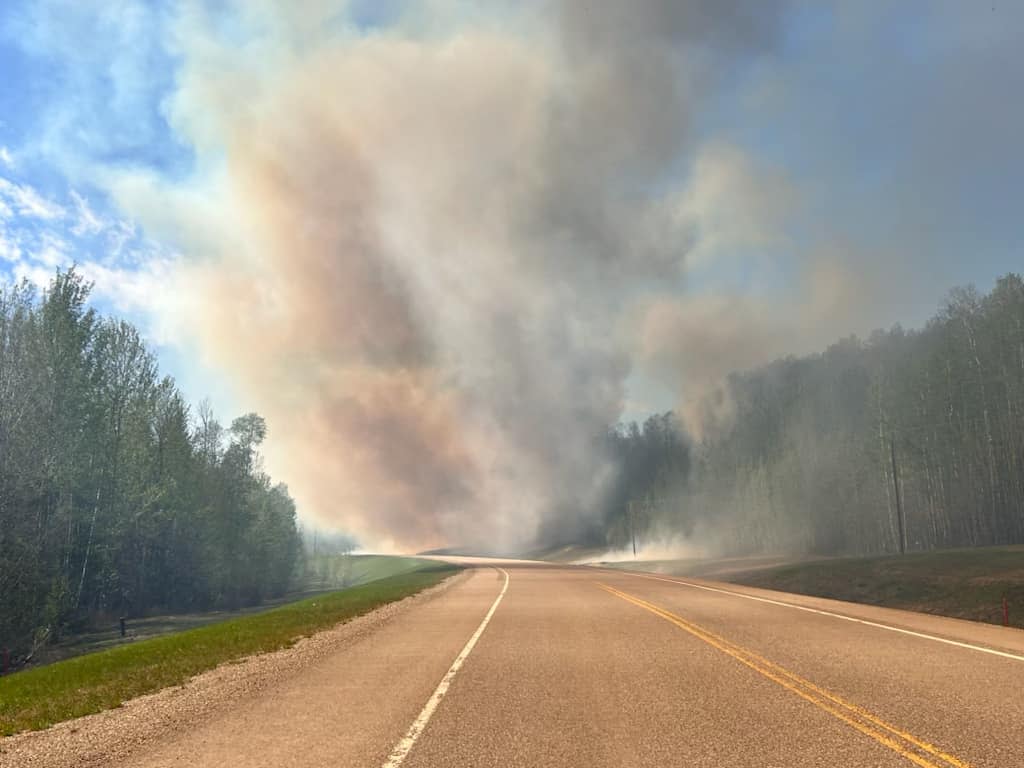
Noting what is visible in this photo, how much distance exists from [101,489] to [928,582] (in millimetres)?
44310

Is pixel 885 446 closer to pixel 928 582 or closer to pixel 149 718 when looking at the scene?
pixel 928 582

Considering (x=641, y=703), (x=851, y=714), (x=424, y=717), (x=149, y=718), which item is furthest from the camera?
(x=149, y=718)

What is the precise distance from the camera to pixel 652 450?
5586 inches

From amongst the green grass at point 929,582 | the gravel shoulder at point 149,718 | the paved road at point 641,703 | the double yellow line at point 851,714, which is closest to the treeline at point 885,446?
the green grass at point 929,582

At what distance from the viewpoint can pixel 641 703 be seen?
26.2 ft

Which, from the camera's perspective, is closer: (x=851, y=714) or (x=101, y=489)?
(x=851, y=714)

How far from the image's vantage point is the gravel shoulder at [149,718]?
22.5 ft

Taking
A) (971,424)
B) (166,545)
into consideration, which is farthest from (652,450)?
(166,545)

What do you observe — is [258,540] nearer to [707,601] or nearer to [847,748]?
[707,601]

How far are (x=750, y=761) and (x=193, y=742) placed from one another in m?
5.66

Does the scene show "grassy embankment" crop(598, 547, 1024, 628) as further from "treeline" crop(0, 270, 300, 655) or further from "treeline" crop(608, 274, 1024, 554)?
"treeline" crop(0, 270, 300, 655)

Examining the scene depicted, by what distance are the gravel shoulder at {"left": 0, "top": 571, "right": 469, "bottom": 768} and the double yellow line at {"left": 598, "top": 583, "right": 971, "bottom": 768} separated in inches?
294

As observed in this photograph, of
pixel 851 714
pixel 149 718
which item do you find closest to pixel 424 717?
pixel 149 718

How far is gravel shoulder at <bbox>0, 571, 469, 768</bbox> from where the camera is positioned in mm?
6867
